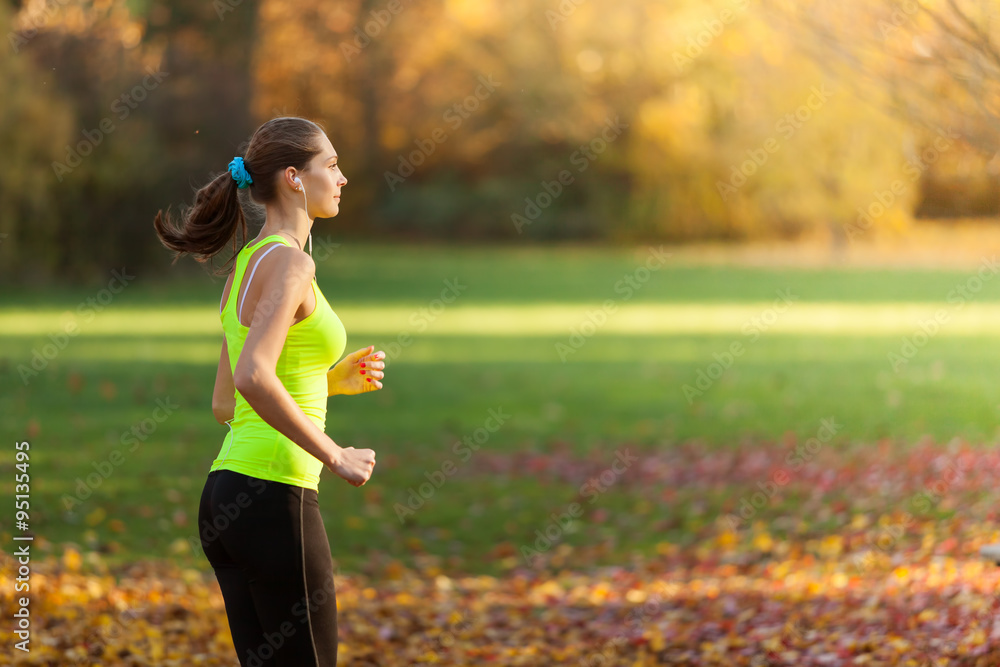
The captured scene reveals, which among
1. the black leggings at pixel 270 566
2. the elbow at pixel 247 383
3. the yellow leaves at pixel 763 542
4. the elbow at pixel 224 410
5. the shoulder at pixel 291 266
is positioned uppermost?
the shoulder at pixel 291 266

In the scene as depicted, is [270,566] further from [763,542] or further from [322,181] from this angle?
[763,542]

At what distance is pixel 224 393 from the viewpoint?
11.5 feet

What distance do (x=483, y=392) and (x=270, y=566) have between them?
13108 millimetres

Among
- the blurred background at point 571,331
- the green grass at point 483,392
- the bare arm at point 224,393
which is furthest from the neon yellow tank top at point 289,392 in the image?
the green grass at point 483,392

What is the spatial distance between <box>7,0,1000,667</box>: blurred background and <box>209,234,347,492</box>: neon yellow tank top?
0.76 metres

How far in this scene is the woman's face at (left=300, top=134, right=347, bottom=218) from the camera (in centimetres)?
326

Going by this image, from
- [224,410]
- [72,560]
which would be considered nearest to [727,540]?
[72,560]

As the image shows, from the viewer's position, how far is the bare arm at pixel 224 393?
3.46 metres

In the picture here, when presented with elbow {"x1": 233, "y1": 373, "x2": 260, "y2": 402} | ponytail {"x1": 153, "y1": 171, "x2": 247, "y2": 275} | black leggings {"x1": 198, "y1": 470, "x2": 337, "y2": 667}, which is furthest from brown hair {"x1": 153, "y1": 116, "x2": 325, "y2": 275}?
black leggings {"x1": 198, "y1": 470, "x2": 337, "y2": 667}

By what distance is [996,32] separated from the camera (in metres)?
8.28

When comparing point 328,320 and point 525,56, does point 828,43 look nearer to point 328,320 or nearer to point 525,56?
point 328,320

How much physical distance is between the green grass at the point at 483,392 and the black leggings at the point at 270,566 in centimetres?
534

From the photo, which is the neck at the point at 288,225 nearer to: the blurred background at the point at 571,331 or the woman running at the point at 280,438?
the woman running at the point at 280,438

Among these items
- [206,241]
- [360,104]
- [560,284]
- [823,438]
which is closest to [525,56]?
[360,104]
